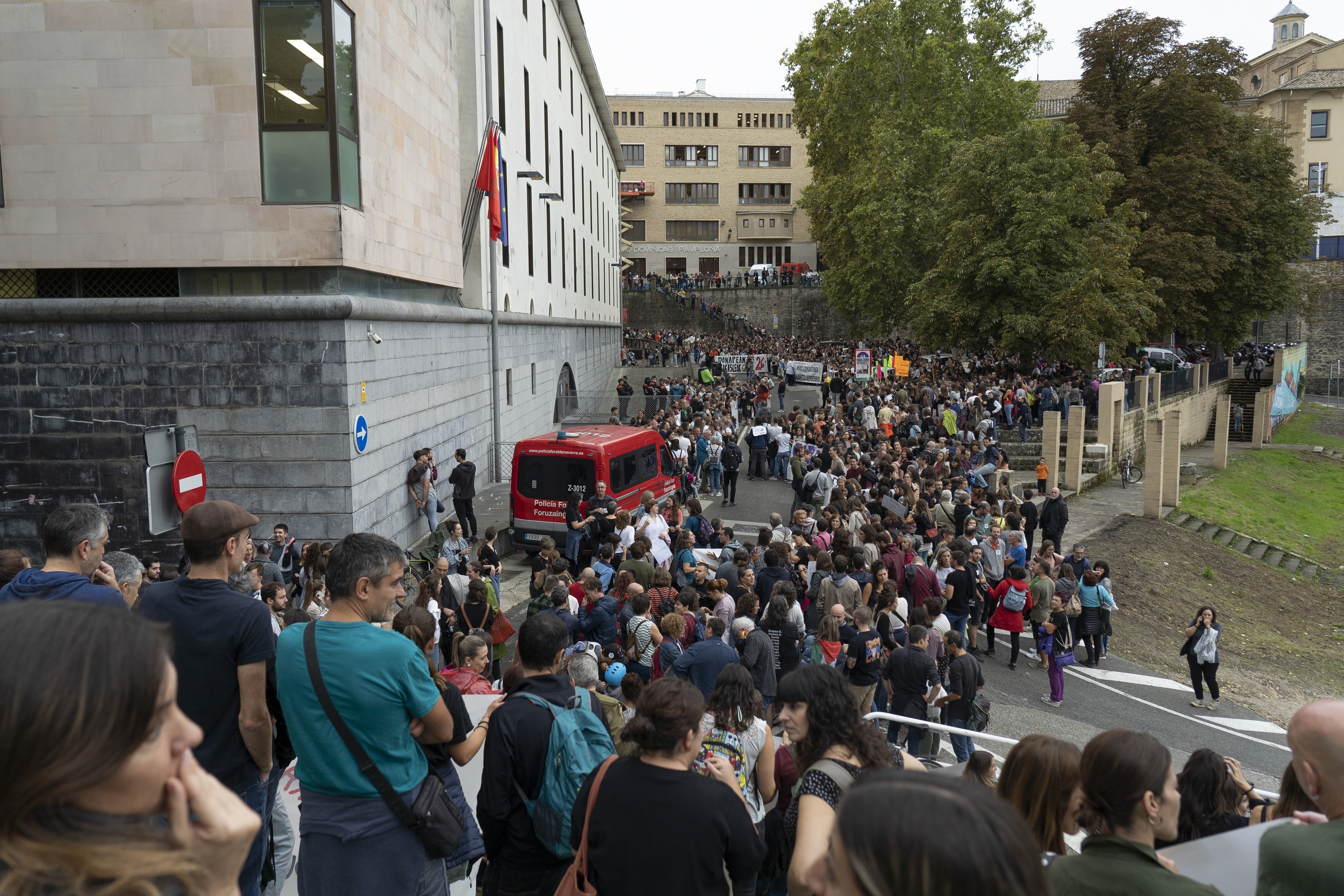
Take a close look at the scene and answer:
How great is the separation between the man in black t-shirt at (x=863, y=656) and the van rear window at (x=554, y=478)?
7887mm

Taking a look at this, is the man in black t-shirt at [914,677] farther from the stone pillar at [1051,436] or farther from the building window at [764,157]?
the building window at [764,157]

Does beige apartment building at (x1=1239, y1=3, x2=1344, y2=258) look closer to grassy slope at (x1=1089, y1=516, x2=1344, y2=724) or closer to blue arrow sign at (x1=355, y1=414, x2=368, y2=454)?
grassy slope at (x1=1089, y1=516, x2=1344, y2=724)

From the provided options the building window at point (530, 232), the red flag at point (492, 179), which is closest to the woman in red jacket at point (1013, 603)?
the red flag at point (492, 179)

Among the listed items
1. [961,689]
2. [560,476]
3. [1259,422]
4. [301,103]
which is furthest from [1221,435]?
[301,103]

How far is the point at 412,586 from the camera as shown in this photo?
36.6ft

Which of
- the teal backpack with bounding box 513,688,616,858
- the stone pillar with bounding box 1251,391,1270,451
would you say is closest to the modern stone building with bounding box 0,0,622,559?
the teal backpack with bounding box 513,688,616,858

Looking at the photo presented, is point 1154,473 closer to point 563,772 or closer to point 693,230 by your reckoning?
point 563,772

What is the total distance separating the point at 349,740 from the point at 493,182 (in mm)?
18004

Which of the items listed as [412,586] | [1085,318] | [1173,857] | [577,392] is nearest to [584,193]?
[577,392]

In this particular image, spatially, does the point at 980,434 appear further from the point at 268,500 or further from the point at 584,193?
the point at 584,193

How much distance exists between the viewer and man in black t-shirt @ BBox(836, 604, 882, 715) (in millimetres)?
8109

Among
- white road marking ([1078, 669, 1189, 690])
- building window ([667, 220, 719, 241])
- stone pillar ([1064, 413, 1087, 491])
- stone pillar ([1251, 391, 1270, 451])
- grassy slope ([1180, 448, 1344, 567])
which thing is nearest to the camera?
white road marking ([1078, 669, 1189, 690])

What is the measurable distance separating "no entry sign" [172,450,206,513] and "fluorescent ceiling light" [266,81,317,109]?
234 inches

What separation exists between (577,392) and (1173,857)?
34852 millimetres
